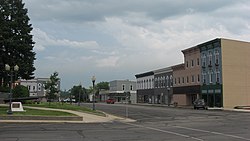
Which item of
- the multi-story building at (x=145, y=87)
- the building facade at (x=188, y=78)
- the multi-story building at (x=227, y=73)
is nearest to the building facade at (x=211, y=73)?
the multi-story building at (x=227, y=73)

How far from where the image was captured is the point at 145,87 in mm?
99000

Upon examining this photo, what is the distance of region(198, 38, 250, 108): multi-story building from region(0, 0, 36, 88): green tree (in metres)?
33.7

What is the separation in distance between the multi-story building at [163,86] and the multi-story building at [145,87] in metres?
2.23

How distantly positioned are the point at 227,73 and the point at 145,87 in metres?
40.1

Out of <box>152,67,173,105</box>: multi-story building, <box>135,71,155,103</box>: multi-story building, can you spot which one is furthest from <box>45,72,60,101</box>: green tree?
<box>135,71,155,103</box>: multi-story building

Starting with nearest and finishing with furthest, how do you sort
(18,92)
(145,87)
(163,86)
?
(18,92), (163,86), (145,87)

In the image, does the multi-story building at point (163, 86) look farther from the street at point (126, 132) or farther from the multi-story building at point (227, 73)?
the street at point (126, 132)

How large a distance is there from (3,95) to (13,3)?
598 inches

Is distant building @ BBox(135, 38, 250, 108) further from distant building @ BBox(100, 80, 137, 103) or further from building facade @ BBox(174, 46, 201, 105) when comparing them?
distant building @ BBox(100, 80, 137, 103)

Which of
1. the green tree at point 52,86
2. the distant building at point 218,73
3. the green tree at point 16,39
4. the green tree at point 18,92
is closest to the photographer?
the green tree at point 16,39

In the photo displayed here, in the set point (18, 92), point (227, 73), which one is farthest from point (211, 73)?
point (18, 92)

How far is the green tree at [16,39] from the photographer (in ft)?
130

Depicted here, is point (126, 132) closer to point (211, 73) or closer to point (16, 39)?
point (16, 39)

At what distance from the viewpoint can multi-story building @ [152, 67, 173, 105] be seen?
8231cm
